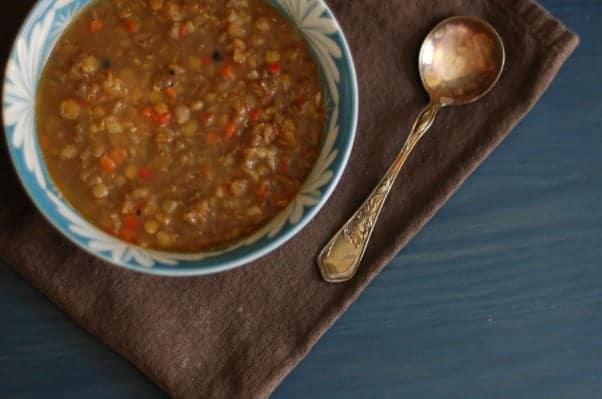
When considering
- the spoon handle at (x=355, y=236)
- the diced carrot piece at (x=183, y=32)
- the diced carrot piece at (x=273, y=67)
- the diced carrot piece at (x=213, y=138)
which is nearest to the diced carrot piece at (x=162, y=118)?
the diced carrot piece at (x=213, y=138)

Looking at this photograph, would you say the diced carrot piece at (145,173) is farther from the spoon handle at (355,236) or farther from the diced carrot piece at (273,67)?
the spoon handle at (355,236)

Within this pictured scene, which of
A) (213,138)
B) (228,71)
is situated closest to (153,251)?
(213,138)

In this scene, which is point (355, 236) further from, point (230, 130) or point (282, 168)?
point (230, 130)

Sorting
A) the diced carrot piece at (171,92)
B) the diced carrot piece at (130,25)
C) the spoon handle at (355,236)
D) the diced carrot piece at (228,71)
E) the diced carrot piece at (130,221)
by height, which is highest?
the diced carrot piece at (130,25)

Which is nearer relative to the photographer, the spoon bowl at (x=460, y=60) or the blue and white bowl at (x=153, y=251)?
the blue and white bowl at (x=153, y=251)

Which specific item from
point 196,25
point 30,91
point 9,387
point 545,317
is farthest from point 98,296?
point 545,317

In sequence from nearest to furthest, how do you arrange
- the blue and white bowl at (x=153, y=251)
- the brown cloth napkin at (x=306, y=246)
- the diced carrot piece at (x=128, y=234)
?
the blue and white bowl at (x=153, y=251) → the diced carrot piece at (x=128, y=234) → the brown cloth napkin at (x=306, y=246)
